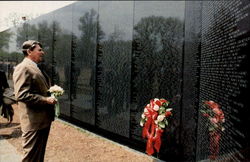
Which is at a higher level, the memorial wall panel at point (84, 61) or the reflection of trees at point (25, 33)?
the reflection of trees at point (25, 33)

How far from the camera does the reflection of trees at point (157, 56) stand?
16.4ft

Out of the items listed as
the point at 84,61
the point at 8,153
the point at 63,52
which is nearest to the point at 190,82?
the point at 84,61

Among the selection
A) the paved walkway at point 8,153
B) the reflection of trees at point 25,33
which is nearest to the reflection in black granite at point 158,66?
the paved walkway at point 8,153

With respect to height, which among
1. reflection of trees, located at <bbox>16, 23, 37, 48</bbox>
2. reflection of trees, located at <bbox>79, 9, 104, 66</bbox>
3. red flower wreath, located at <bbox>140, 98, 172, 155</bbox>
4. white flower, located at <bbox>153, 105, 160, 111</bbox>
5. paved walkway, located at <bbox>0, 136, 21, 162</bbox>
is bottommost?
paved walkway, located at <bbox>0, 136, 21, 162</bbox>

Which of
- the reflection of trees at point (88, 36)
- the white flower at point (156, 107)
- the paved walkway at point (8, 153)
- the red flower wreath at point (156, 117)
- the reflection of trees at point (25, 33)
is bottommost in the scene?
the paved walkway at point (8, 153)

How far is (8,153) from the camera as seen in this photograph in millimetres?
5328

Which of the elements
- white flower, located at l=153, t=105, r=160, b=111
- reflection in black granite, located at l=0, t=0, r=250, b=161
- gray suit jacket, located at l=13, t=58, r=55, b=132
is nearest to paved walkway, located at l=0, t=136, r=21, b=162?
gray suit jacket, located at l=13, t=58, r=55, b=132

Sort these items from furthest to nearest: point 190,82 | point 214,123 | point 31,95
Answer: point 190,82
point 31,95
point 214,123

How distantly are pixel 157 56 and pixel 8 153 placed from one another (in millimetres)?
3410

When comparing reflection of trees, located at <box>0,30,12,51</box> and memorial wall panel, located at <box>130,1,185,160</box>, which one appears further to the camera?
reflection of trees, located at <box>0,30,12,51</box>

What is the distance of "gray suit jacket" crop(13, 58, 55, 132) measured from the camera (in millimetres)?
3484

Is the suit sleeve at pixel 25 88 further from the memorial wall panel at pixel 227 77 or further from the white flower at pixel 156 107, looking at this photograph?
the memorial wall panel at pixel 227 77

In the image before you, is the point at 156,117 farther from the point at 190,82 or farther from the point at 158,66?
the point at 158,66

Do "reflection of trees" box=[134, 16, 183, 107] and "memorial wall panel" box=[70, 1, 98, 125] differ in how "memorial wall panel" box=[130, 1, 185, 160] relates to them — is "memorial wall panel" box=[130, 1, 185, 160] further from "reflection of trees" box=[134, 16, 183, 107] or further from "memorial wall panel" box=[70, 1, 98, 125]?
"memorial wall panel" box=[70, 1, 98, 125]
